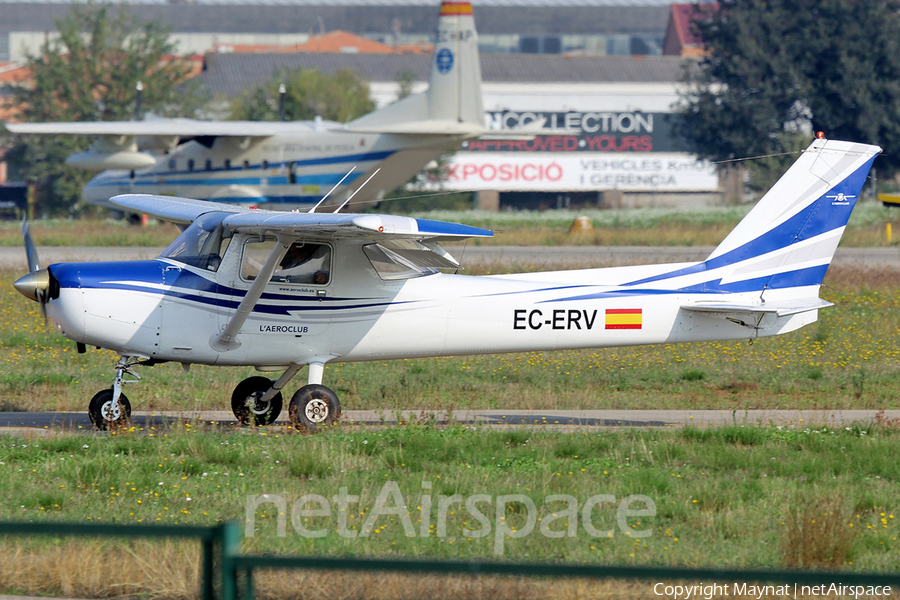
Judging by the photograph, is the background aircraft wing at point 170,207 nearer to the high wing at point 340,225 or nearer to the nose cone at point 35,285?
the high wing at point 340,225

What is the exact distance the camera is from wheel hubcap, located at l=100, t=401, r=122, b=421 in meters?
10.2

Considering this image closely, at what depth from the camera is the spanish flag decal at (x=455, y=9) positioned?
30.1 m

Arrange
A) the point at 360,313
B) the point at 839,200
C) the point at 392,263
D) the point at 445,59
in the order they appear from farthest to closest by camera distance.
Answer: the point at 445,59
the point at 839,200
the point at 392,263
the point at 360,313

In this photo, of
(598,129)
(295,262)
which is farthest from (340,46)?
(295,262)

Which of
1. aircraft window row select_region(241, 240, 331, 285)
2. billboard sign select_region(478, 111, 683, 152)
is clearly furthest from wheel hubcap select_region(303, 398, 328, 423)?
billboard sign select_region(478, 111, 683, 152)

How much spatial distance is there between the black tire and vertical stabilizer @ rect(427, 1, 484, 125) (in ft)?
68.9

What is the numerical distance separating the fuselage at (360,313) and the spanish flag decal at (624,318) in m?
0.01

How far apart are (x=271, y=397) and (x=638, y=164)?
73290 mm

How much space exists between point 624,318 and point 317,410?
133 inches

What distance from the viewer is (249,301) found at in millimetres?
9992

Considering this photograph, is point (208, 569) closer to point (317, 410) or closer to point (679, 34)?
point (317, 410)

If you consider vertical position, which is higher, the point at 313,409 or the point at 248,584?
the point at 313,409

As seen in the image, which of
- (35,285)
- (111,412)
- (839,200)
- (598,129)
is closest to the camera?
(35,285)

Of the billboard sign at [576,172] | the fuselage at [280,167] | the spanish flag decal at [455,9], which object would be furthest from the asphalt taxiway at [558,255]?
the billboard sign at [576,172]
